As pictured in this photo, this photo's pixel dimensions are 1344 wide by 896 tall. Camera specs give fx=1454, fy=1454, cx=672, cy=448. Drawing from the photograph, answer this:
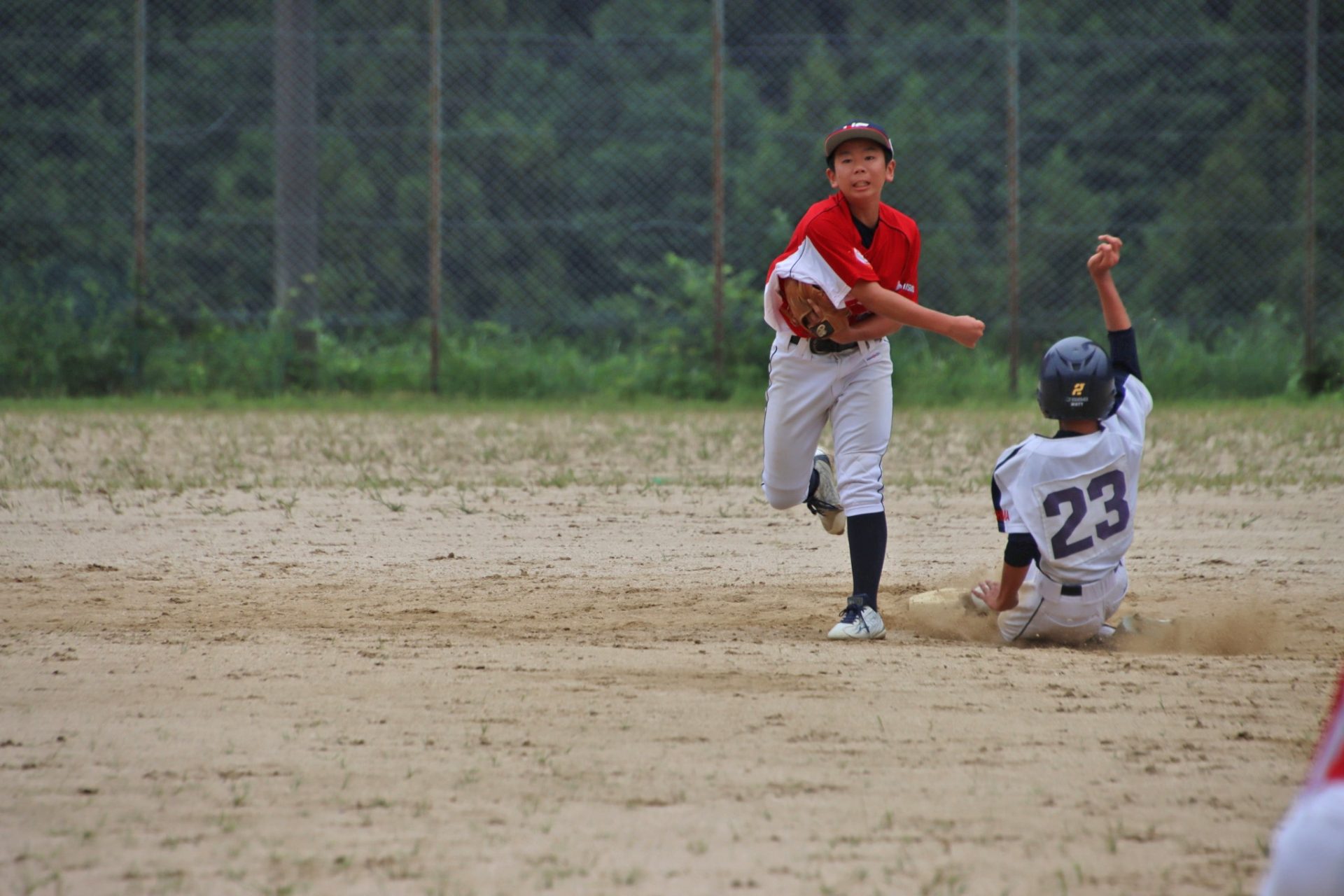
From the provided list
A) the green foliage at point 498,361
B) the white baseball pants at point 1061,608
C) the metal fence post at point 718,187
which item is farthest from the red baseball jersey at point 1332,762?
the metal fence post at point 718,187

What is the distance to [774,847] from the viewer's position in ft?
9.43

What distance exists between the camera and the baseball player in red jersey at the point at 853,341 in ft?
15.9

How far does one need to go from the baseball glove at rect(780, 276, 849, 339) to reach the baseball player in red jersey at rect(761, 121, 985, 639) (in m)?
0.02

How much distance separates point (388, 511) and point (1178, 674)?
4527 millimetres

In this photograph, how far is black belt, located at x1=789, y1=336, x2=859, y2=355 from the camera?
504 cm

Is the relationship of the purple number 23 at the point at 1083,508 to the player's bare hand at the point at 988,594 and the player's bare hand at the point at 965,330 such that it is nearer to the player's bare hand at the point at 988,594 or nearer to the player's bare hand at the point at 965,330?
the player's bare hand at the point at 988,594

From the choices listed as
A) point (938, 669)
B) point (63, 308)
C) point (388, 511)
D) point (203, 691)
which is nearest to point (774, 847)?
point (938, 669)

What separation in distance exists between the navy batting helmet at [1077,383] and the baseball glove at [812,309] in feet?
2.48

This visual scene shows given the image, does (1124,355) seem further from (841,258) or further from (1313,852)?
(1313,852)

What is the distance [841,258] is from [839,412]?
1.86ft

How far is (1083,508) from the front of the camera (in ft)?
14.9

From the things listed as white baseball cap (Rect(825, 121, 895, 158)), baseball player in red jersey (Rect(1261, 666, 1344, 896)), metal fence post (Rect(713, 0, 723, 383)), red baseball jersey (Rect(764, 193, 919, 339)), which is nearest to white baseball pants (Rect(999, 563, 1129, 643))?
red baseball jersey (Rect(764, 193, 919, 339))

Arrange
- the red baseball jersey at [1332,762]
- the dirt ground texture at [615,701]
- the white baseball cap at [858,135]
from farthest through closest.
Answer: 1. the white baseball cap at [858,135]
2. the dirt ground texture at [615,701]
3. the red baseball jersey at [1332,762]

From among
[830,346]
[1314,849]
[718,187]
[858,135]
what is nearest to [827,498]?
[830,346]
